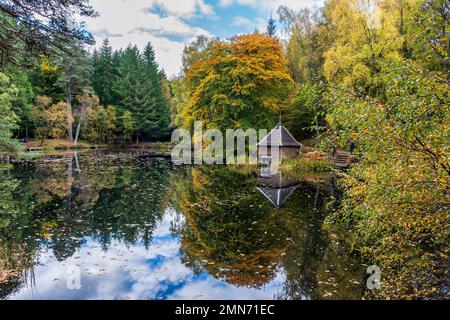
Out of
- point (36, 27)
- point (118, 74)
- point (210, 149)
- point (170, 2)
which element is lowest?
point (210, 149)

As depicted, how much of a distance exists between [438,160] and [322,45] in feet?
82.0

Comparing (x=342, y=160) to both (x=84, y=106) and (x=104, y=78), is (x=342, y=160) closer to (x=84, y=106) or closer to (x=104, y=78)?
(x=84, y=106)

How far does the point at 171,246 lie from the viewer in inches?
307

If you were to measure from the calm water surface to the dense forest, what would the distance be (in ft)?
4.27

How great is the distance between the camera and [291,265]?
6508mm

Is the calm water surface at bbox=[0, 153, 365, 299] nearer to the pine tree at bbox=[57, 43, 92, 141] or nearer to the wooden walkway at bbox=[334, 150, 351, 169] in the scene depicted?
the wooden walkway at bbox=[334, 150, 351, 169]

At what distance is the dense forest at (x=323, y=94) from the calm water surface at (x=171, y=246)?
1303mm

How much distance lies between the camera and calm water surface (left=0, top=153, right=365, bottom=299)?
5535mm

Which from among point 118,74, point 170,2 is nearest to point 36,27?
point 170,2

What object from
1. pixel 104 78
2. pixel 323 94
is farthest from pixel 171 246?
pixel 104 78

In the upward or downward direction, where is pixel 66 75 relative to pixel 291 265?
upward

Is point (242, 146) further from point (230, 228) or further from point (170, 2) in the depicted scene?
point (230, 228)

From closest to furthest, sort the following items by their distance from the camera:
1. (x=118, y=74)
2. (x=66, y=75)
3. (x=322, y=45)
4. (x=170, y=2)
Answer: (x=170, y=2) → (x=322, y=45) → (x=66, y=75) → (x=118, y=74)

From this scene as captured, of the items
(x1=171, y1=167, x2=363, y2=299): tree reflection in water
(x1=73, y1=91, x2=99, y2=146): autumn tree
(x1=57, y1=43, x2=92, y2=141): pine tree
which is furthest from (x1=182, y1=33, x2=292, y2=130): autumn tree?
(x1=57, y1=43, x2=92, y2=141): pine tree
